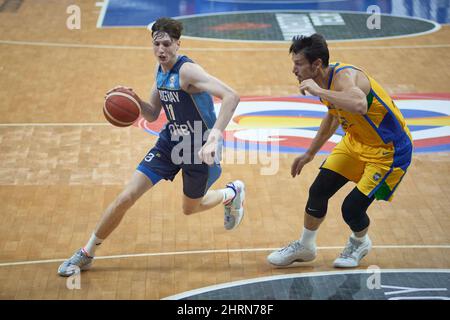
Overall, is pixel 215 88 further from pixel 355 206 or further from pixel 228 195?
pixel 228 195

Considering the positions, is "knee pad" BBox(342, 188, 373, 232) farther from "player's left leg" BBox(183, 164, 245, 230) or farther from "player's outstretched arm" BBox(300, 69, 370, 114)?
"player's left leg" BBox(183, 164, 245, 230)

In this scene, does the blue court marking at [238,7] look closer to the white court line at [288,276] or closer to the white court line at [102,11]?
the white court line at [102,11]

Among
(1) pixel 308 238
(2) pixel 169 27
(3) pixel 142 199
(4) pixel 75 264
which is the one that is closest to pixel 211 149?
(2) pixel 169 27

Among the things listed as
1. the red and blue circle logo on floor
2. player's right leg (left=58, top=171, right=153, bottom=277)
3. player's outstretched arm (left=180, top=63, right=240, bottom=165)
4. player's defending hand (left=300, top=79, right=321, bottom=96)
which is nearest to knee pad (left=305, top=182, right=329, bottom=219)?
player's outstretched arm (left=180, top=63, right=240, bottom=165)

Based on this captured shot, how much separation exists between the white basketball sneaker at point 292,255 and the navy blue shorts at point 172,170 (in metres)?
0.84

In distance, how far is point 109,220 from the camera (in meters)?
7.15

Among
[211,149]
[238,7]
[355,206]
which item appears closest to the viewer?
[211,149]

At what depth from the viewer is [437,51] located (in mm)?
14422

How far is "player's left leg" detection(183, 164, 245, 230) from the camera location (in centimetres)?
739

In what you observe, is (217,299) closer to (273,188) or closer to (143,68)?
(273,188)

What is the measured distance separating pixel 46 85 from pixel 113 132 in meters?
2.21

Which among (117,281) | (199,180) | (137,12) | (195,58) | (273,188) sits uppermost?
(199,180)

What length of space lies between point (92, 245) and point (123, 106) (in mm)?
1209

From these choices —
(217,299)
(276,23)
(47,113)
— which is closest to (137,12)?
(276,23)
